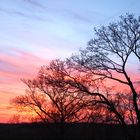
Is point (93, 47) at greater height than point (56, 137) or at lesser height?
greater

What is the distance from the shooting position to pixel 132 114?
165 ft

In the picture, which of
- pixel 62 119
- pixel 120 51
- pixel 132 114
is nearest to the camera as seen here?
pixel 120 51

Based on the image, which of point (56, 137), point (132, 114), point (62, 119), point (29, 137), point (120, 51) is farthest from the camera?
point (29, 137)

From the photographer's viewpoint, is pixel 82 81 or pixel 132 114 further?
pixel 132 114

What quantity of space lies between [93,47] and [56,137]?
96.9 feet

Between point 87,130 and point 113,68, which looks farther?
point 87,130

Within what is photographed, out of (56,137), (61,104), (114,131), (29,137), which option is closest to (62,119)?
(61,104)

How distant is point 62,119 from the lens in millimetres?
56219

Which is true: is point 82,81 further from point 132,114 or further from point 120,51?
point 132,114

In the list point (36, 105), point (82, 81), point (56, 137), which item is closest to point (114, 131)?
point (56, 137)

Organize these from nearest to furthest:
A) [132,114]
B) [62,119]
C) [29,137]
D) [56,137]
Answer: [132,114] → [62,119] → [56,137] → [29,137]

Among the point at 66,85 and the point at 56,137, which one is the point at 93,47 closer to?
the point at 66,85

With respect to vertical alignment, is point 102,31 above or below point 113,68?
above

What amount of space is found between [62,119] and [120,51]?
76.3ft
